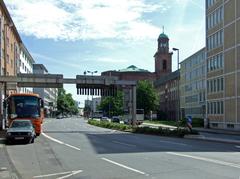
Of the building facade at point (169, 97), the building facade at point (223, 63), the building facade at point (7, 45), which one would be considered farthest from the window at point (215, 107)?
the building facade at point (169, 97)

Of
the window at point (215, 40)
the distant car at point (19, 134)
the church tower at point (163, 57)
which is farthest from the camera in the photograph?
the church tower at point (163, 57)

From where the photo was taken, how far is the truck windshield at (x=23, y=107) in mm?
37812

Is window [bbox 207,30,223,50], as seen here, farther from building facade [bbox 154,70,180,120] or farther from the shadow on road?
building facade [bbox 154,70,180,120]

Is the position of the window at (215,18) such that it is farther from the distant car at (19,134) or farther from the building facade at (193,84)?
the distant car at (19,134)

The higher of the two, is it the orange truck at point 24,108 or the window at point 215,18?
the window at point 215,18

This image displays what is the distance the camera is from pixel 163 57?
159 metres

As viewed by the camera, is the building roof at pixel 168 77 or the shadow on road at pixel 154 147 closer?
the shadow on road at pixel 154 147

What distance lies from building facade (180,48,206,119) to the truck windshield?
2370 inches

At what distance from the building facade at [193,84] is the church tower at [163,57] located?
3566cm

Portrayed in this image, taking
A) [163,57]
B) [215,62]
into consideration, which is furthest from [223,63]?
[163,57]

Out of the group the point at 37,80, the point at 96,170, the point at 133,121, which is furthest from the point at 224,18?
the point at 96,170

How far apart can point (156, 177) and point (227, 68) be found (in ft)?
178

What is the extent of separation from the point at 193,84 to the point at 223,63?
138ft

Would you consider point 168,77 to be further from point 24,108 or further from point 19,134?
point 19,134
